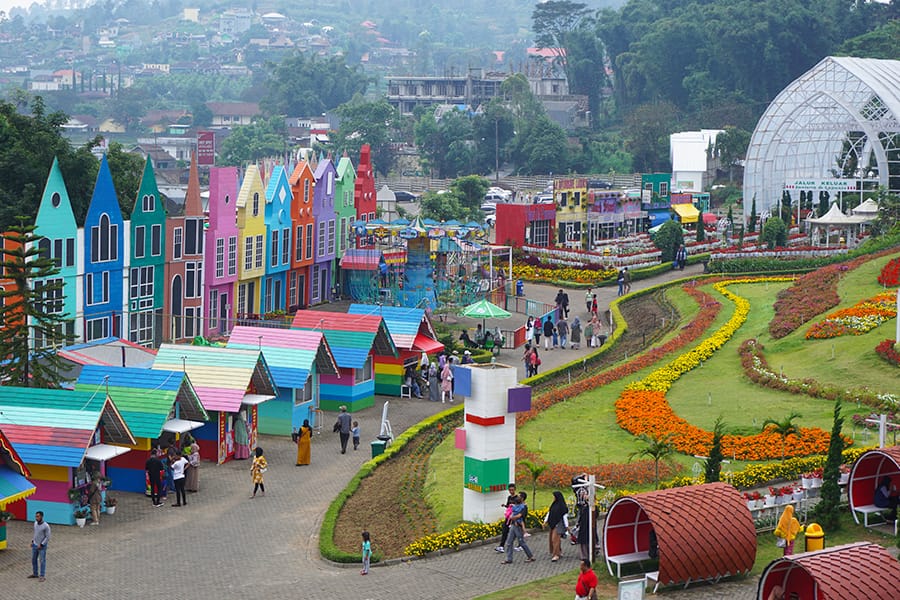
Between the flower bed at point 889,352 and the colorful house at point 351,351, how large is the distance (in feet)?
46.5

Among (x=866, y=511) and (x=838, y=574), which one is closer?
(x=838, y=574)

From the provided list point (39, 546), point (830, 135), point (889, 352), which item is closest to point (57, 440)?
point (39, 546)

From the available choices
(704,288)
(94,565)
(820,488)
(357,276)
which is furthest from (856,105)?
(94,565)

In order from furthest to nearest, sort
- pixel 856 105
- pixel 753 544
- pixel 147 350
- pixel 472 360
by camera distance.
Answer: pixel 856 105 < pixel 472 360 < pixel 147 350 < pixel 753 544

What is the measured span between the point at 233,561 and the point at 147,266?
25.6m

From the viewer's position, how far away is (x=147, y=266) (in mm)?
52719

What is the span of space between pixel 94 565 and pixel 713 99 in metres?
127

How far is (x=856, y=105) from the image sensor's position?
3263 inches

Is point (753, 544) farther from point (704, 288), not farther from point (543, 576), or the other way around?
point (704, 288)

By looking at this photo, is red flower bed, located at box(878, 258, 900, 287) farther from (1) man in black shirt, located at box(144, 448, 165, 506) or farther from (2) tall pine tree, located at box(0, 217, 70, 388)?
(1) man in black shirt, located at box(144, 448, 165, 506)

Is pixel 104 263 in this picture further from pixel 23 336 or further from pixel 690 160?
pixel 690 160

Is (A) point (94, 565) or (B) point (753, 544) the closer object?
(B) point (753, 544)

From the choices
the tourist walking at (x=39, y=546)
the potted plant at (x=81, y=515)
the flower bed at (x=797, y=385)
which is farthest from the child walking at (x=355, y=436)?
the tourist walking at (x=39, y=546)

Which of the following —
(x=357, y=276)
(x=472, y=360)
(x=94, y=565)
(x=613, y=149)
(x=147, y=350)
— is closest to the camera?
(x=94, y=565)
